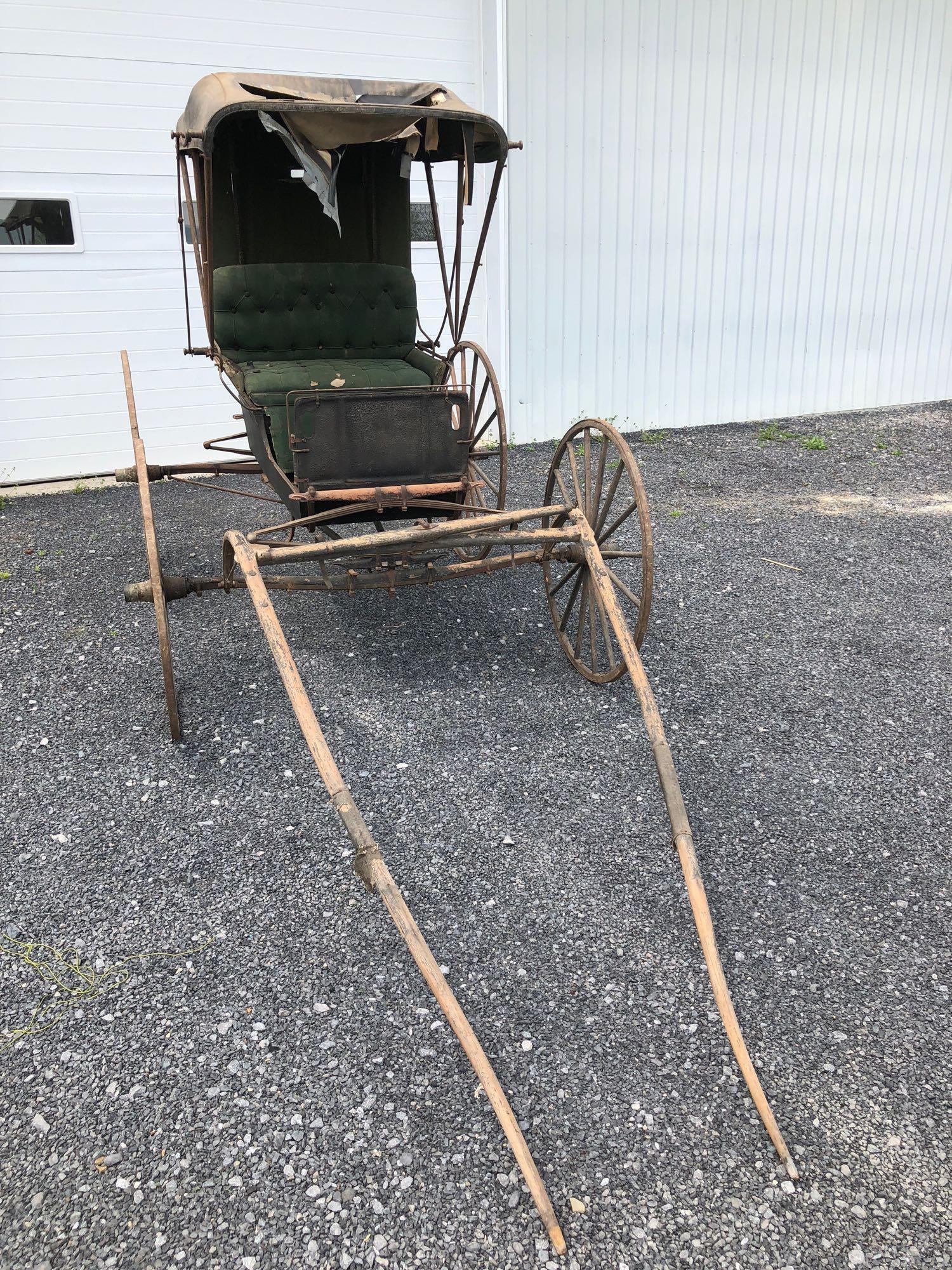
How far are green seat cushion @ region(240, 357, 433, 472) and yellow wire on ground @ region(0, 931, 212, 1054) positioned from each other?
1.92 metres

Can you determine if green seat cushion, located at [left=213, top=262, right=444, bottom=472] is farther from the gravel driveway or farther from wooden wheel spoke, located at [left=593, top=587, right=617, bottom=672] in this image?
wooden wheel spoke, located at [left=593, top=587, right=617, bottom=672]

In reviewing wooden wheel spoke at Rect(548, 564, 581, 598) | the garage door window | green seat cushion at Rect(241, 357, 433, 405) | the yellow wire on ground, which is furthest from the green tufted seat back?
the yellow wire on ground

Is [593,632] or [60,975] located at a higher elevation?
[593,632]

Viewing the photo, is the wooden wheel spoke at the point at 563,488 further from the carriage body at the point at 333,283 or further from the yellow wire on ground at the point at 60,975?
the yellow wire on ground at the point at 60,975

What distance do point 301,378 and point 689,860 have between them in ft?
9.01

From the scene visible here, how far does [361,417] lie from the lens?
11.1ft

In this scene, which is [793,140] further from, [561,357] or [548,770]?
[548,770]

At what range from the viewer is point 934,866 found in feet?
8.52

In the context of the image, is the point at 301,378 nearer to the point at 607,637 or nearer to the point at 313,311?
the point at 313,311

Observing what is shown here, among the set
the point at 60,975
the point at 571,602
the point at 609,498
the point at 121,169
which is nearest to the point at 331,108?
the point at 609,498

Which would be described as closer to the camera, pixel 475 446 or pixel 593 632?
pixel 593 632

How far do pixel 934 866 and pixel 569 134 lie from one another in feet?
22.4

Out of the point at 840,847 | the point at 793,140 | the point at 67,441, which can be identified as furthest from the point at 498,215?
the point at 840,847

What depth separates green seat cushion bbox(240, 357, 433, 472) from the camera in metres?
3.52
